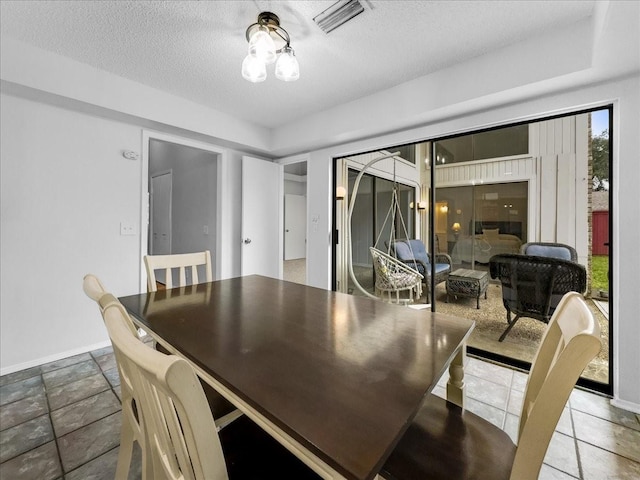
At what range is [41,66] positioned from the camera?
2.05 meters

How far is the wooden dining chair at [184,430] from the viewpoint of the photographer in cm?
45

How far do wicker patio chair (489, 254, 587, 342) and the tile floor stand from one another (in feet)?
1.70

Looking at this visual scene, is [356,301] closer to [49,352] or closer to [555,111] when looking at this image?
[555,111]

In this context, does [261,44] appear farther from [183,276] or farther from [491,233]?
[491,233]

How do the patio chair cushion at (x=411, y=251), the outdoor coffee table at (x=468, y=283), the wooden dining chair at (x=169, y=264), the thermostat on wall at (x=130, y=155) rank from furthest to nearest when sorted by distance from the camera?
the patio chair cushion at (x=411, y=251), the thermostat on wall at (x=130, y=155), the outdoor coffee table at (x=468, y=283), the wooden dining chair at (x=169, y=264)

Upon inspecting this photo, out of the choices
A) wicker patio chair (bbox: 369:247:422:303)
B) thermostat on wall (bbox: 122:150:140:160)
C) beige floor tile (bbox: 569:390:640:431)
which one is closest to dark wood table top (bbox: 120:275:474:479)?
beige floor tile (bbox: 569:390:640:431)

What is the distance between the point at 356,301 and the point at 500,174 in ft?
6.12

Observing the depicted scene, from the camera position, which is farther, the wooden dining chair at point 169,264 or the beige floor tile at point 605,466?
the wooden dining chair at point 169,264

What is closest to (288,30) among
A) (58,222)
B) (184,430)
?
(184,430)

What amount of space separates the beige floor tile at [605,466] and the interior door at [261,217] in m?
3.27

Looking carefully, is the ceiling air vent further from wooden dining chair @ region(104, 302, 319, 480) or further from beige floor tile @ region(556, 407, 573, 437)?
beige floor tile @ region(556, 407, 573, 437)

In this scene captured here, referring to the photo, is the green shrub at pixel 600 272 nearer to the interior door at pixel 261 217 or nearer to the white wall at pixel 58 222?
the interior door at pixel 261 217

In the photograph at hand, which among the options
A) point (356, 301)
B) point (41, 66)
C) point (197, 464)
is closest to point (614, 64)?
point (356, 301)

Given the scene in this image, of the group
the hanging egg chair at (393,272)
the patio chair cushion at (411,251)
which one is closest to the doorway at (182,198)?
the hanging egg chair at (393,272)
